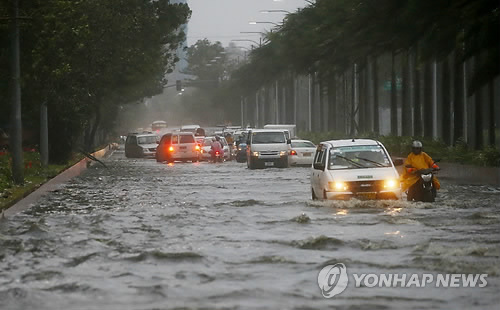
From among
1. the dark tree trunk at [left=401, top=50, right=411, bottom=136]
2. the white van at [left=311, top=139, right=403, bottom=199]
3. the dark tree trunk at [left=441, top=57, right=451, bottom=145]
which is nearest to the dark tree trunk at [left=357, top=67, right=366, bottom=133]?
the dark tree trunk at [left=401, top=50, right=411, bottom=136]

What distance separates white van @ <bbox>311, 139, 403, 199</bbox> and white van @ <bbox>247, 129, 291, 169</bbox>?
87.8 ft

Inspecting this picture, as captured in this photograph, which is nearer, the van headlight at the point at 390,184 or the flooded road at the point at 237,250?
the flooded road at the point at 237,250

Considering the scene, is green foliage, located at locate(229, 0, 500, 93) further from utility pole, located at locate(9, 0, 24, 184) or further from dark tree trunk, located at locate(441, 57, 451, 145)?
utility pole, located at locate(9, 0, 24, 184)

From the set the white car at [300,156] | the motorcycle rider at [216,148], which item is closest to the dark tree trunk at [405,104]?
the white car at [300,156]

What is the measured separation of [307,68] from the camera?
7169cm

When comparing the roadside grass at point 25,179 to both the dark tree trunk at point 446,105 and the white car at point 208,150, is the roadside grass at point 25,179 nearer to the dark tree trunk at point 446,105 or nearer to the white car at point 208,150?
the dark tree trunk at point 446,105

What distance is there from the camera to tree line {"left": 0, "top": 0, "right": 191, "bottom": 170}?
35.4 meters

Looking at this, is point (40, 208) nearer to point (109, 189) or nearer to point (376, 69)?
point (109, 189)

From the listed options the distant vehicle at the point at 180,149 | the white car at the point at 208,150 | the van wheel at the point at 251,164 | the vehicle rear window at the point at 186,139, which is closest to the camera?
the van wheel at the point at 251,164

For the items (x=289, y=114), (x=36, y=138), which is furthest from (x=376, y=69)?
(x=289, y=114)

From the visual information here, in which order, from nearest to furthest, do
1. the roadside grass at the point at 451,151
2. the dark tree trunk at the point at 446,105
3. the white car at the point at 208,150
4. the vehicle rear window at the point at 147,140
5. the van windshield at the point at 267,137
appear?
the roadside grass at the point at 451,151 → the dark tree trunk at the point at 446,105 → the van windshield at the point at 267,137 → the white car at the point at 208,150 → the vehicle rear window at the point at 147,140

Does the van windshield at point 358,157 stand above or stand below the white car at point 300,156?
above

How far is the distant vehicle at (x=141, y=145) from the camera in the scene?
7956 centimetres

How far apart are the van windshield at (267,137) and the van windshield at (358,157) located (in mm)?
28406
